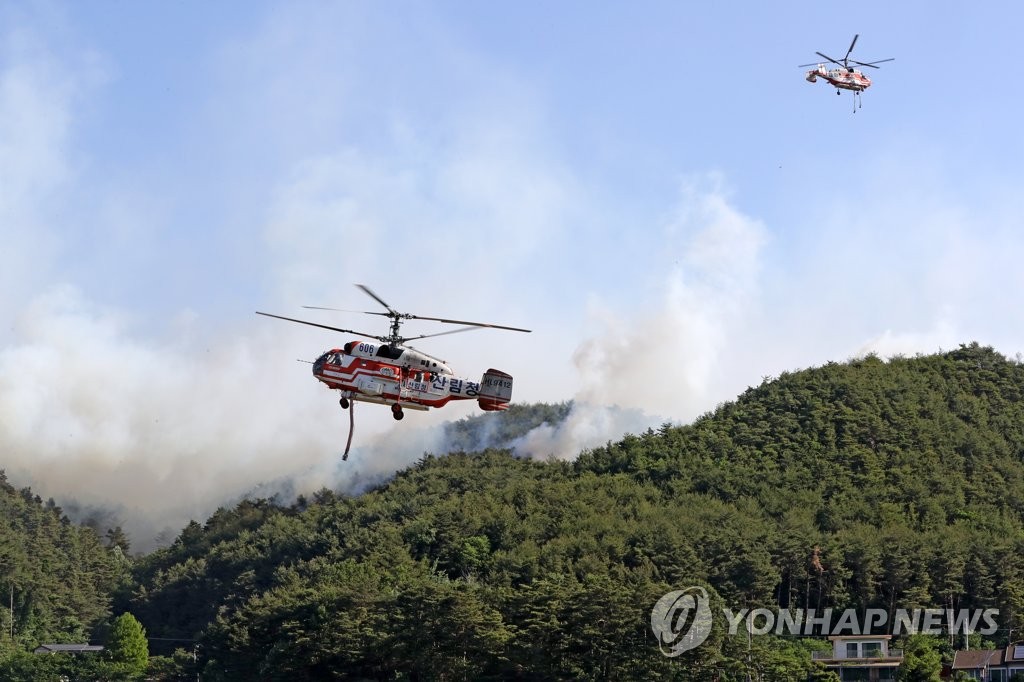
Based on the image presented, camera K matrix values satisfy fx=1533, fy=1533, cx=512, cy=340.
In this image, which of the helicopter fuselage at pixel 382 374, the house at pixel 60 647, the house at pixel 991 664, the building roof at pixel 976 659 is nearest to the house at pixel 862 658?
the building roof at pixel 976 659

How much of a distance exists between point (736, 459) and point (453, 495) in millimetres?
33618

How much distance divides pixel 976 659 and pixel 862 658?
8.88m

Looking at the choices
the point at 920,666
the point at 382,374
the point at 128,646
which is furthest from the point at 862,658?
the point at 128,646

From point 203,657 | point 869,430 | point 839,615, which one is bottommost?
point 203,657

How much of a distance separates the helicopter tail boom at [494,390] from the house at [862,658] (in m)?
50.2

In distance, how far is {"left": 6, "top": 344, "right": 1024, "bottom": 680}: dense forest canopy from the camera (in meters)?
113

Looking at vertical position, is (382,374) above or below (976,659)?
above

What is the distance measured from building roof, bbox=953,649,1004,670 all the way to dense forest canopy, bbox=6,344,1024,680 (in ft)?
34.4

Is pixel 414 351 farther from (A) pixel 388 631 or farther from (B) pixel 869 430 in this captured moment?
(B) pixel 869 430

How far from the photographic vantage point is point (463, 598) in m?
115

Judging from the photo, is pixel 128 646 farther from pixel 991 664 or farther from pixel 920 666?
pixel 991 664

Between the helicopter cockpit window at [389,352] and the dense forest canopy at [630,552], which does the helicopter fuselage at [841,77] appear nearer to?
the dense forest canopy at [630,552]

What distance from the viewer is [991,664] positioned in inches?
4732

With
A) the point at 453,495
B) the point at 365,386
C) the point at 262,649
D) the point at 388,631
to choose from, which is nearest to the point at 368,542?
the point at 453,495
